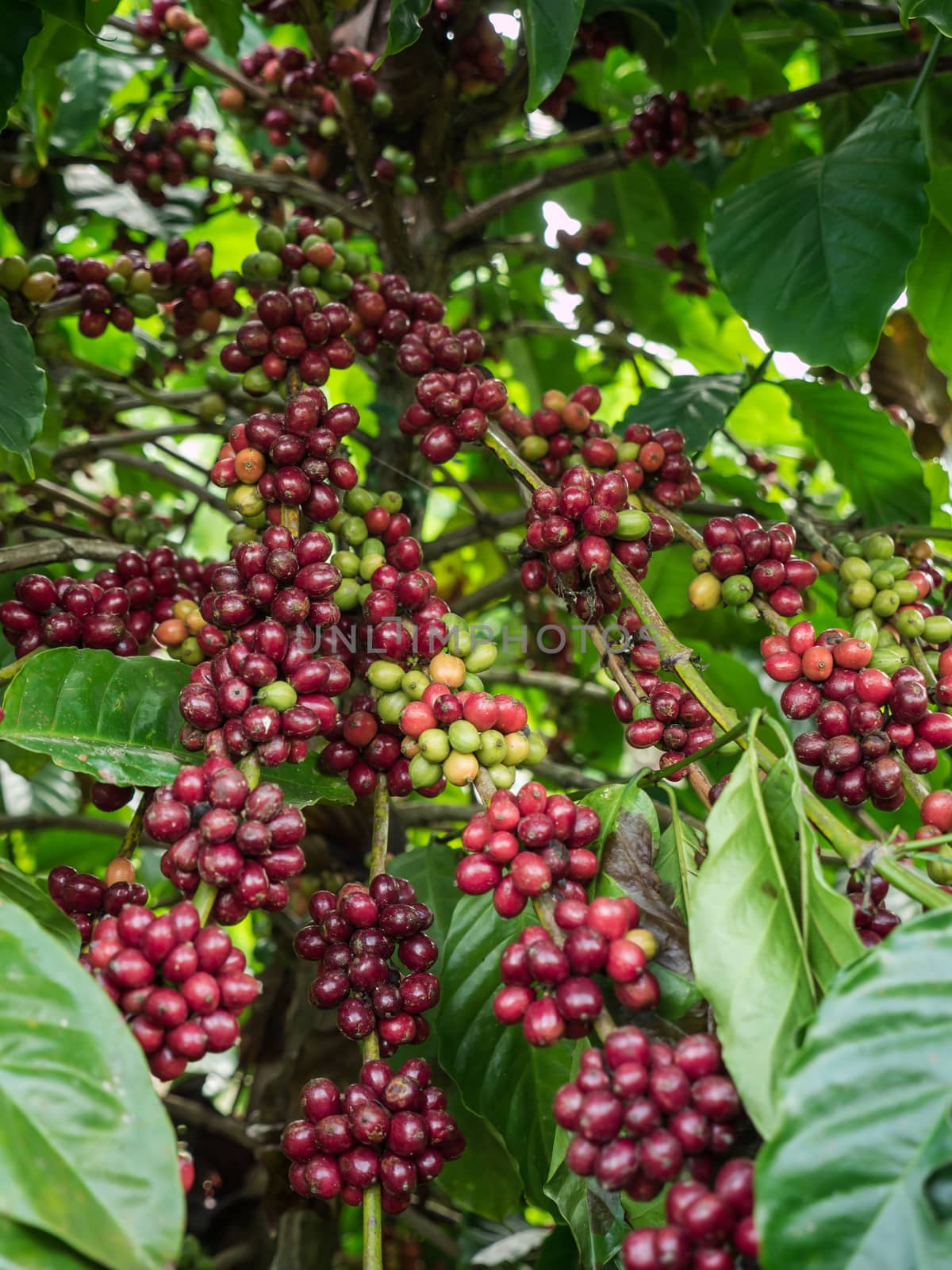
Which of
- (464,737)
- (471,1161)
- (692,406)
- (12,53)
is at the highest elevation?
(12,53)

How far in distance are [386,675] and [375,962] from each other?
0.26 m

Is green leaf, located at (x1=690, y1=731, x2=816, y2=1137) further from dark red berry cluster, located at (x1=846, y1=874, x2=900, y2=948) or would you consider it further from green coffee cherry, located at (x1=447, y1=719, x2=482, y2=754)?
green coffee cherry, located at (x1=447, y1=719, x2=482, y2=754)

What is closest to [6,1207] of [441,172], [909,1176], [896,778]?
[909,1176]

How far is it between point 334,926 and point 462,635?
0.29 metres

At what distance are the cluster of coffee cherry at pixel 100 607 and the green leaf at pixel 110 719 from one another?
11cm

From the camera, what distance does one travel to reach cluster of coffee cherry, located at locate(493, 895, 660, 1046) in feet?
2.32

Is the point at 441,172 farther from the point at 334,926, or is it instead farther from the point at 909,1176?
the point at 909,1176

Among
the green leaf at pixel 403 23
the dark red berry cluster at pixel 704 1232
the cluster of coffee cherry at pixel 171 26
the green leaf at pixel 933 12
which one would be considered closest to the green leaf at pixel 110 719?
the dark red berry cluster at pixel 704 1232

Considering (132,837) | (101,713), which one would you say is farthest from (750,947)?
(101,713)

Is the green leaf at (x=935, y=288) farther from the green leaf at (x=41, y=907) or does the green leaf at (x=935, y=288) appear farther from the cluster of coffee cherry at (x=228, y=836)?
the green leaf at (x=41, y=907)

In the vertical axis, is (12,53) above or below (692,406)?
above

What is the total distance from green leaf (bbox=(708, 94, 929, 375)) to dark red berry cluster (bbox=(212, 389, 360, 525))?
0.67m

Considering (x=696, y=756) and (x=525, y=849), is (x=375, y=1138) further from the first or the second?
(x=696, y=756)

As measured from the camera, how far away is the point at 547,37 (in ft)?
3.53
